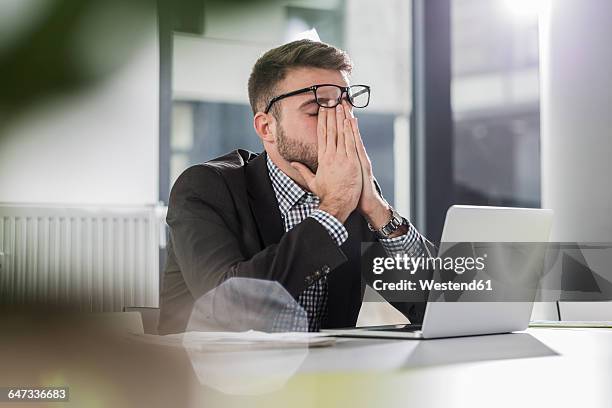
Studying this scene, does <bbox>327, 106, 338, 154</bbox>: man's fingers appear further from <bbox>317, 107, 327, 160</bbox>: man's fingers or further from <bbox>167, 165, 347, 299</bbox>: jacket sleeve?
<bbox>167, 165, 347, 299</bbox>: jacket sleeve

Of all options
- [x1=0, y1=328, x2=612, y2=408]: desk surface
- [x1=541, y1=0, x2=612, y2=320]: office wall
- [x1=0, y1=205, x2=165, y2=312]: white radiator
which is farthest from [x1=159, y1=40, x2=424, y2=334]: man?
[x1=0, y1=205, x2=165, y2=312]: white radiator

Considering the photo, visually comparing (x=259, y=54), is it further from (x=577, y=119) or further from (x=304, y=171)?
(x=304, y=171)

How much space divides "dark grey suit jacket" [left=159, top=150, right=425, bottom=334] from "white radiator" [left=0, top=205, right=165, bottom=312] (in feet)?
3.35

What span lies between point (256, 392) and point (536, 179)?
76.8 inches

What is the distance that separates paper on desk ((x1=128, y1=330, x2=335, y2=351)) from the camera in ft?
1.56

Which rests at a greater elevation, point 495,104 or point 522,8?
point 522,8

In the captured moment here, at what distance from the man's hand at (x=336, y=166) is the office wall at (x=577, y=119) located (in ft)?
1.88

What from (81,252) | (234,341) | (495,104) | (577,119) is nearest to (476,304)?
(234,341)

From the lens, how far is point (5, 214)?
1.82 m

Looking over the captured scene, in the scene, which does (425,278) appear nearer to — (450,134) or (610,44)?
(610,44)

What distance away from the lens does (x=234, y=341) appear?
50 centimetres

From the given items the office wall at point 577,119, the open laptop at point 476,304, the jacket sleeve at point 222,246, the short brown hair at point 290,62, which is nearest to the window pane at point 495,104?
the office wall at point 577,119

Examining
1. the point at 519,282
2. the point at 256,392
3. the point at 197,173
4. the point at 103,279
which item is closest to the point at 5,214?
the point at 103,279

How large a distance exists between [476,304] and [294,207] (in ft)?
1.02
